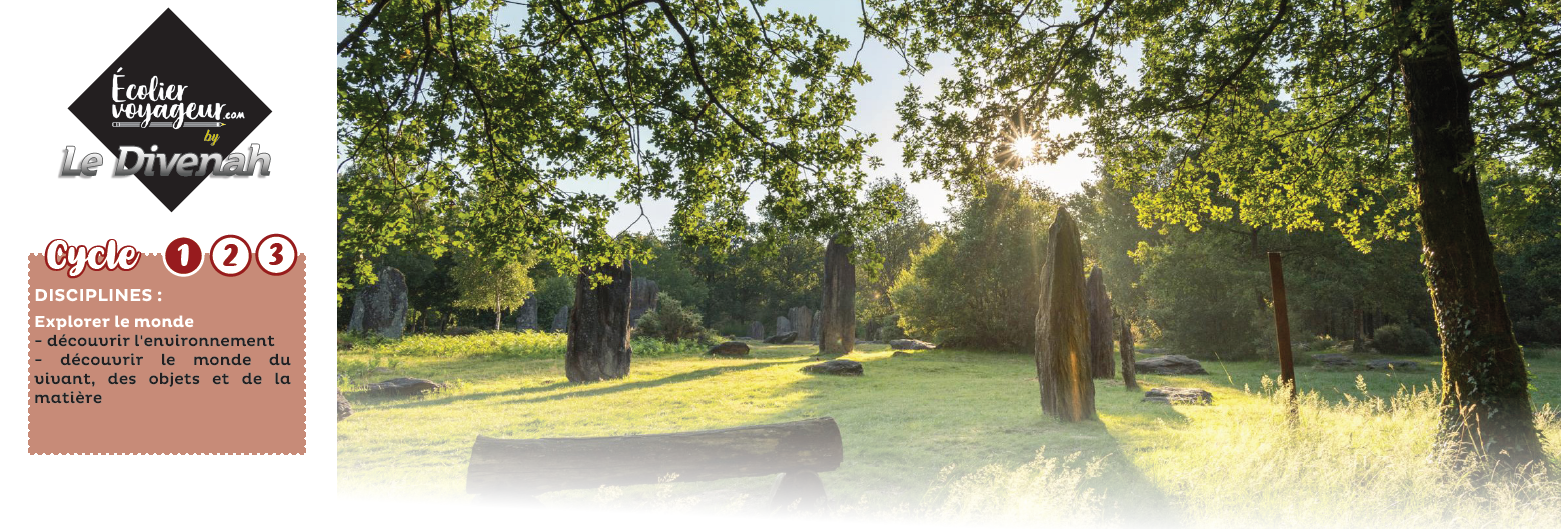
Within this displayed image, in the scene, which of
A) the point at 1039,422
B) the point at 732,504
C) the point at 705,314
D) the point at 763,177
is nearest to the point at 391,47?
the point at 763,177

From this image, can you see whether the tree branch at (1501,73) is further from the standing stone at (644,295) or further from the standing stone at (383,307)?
the standing stone at (644,295)

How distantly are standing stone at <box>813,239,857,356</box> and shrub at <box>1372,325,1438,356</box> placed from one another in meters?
18.4

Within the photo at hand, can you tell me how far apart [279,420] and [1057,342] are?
8.76 meters

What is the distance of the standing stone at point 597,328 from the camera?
1478 cm

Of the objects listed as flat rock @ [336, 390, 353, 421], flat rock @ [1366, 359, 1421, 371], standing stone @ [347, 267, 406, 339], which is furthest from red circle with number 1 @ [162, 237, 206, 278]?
standing stone @ [347, 267, 406, 339]

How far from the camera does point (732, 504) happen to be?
5.55 meters

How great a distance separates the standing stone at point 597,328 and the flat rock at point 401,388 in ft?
9.76

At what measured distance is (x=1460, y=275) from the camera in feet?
21.0

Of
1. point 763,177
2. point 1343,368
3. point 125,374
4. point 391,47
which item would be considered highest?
point 391,47

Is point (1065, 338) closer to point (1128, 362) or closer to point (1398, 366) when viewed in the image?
point (1128, 362)

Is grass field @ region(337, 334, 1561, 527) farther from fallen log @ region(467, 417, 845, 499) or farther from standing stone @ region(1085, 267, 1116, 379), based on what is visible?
standing stone @ region(1085, 267, 1116, 379)

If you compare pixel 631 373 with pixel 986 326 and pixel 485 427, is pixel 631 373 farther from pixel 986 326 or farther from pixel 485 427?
pixel 986 326

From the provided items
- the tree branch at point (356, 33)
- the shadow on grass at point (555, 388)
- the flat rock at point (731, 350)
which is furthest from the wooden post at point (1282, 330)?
the flat rock at point (731, 350)

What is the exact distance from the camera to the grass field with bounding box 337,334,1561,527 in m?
5.21
